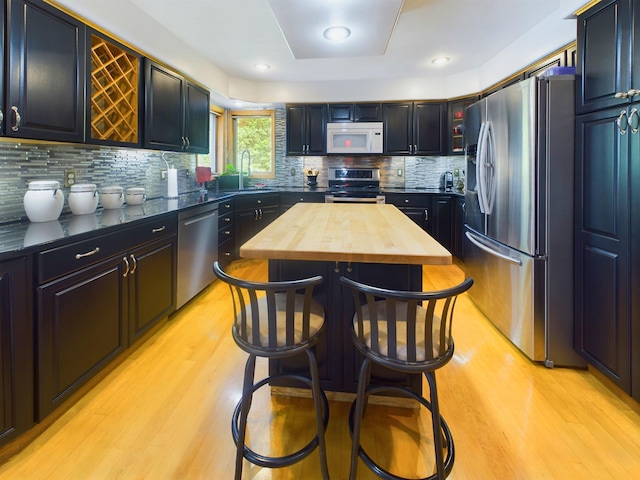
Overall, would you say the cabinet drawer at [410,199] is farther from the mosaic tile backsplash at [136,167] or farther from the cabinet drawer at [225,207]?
the cabinet drawer at [225,207]

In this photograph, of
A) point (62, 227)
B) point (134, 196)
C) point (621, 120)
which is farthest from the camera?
point (134, 196)

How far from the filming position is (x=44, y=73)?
1954 millimetres

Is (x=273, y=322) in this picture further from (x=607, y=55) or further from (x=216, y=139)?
(x=216, y=139)

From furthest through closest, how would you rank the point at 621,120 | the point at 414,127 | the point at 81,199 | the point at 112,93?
the point at 414,127 < the point at 112,93 < the point at 81,199 < the point at 621,120

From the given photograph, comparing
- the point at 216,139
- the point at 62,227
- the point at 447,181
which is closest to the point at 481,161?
the point at 447,181

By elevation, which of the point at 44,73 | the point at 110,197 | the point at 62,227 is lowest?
the point at 62,227

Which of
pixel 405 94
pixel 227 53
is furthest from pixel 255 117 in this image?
pixel 405 94

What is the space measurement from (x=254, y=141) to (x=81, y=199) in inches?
144

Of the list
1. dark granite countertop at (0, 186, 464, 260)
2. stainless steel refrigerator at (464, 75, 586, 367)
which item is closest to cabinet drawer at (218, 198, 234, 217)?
dark granite countertop at (0, 186, 464, 260)

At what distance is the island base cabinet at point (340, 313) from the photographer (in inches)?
69.0

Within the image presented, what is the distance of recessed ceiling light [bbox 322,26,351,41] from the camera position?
2.85 meters

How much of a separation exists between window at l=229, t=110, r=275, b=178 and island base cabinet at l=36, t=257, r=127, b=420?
3815 millimetres

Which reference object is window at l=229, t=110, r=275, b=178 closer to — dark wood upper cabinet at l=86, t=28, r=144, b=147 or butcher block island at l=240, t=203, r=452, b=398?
dark wood upper cabinet at l=86, t=28, r=144, b=147

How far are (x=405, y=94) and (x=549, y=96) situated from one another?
316 cm
